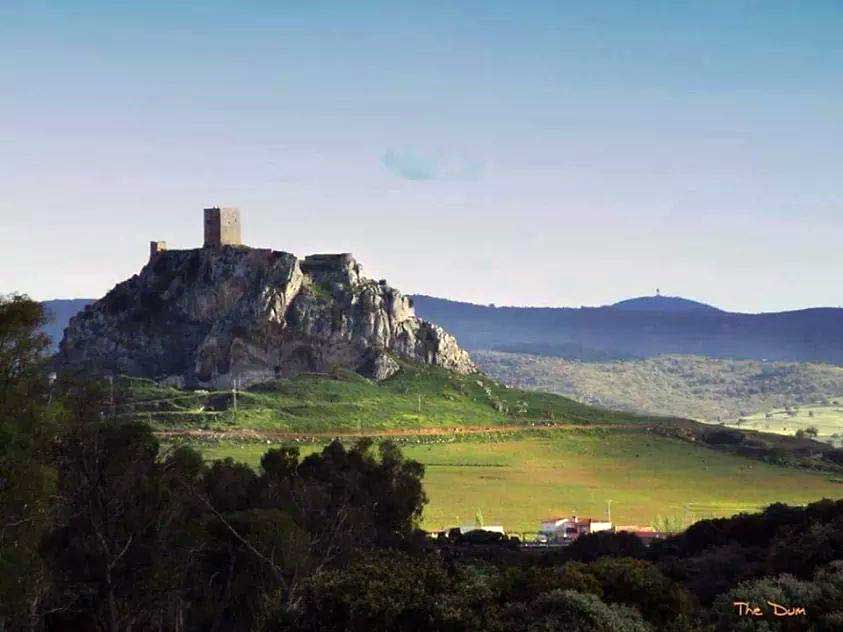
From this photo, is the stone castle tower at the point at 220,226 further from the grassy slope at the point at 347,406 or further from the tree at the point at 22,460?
the tree at the point at 22,460

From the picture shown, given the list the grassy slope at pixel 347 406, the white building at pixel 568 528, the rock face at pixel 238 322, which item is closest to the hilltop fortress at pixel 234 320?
the rock face at pixel 238 322

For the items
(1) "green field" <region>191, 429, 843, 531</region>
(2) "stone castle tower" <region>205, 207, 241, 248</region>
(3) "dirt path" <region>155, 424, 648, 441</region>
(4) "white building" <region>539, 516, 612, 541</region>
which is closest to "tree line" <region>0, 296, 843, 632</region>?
(4) "white building" <region>539, 516, 612, 541</region>

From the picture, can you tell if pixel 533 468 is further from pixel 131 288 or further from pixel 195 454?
pixel 195 454

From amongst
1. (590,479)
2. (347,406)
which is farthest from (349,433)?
(590,479)

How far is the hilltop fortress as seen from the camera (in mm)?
183875

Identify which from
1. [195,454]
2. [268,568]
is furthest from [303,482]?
[268,568]

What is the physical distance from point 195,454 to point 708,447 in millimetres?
126960

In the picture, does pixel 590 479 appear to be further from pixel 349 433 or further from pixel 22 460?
pixel 22 460

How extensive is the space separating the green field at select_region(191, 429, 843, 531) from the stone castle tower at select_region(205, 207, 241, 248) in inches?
2011

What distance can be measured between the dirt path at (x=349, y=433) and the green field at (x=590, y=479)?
3734 millimetres

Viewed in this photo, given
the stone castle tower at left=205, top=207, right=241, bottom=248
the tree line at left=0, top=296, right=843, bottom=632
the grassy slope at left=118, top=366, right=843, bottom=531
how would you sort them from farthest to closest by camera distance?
1. the stone castle tower at left=205, top=207, right=241, bottom=248
2. the grassy slope at left=118, top=366, right=843, bottom=531
3. the tree line at left=0, top=296, right=843, bottom=632

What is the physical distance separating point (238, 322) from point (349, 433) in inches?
1200

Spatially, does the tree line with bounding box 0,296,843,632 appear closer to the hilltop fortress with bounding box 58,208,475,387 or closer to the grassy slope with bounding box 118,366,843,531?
the grassy slope with bounding box 118,366,843,531

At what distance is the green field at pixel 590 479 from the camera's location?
117 meters
